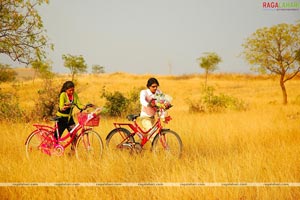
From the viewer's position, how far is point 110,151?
295 inches

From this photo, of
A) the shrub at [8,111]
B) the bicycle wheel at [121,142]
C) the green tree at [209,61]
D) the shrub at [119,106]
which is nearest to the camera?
the bicycle wheel at [121,142]

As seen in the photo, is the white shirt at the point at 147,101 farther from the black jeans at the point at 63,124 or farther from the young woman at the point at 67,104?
the black jeans at the point at 63,124

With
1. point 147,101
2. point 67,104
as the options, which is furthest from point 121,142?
point 67,104

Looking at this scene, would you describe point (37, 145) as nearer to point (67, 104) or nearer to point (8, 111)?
point (67, 104)

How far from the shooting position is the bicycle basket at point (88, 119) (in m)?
7.44

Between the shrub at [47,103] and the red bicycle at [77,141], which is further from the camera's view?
the shrub at [47,103]

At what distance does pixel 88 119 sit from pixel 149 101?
53.4 inches

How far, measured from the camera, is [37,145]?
8102 mm

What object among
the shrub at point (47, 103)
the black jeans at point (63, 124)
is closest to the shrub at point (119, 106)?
the shrub at point (47, 103)

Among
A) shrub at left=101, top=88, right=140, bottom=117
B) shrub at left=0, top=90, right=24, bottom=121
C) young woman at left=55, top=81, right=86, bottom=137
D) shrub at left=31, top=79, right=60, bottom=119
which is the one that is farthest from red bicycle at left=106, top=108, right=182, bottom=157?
shrub at left=101, top=88, right=140, bottom=117

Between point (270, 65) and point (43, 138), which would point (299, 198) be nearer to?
point (43, 138)

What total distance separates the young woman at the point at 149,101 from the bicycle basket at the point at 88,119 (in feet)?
3.57

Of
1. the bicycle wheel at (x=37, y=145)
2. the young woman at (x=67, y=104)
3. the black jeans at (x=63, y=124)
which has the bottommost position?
the bicycle wheel at (x=37, y=145)

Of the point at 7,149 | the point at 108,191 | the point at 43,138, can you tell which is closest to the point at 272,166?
the point at 108,191
